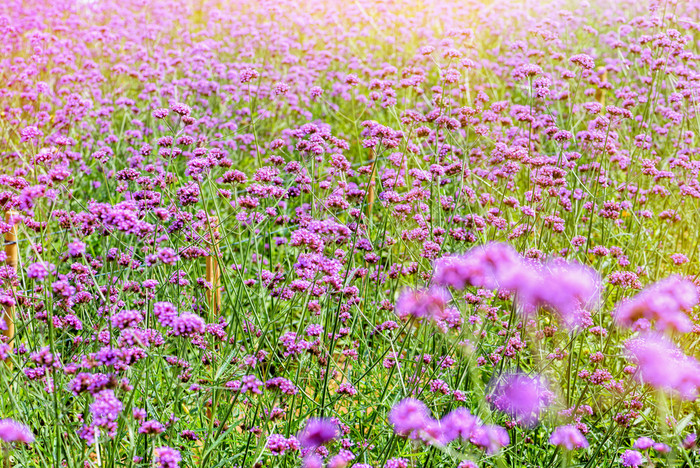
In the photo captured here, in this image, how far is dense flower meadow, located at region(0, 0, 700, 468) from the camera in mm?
2045

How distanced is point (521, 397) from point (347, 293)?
135 cm

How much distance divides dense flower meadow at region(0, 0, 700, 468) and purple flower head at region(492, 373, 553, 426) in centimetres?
1

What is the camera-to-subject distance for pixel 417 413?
185cm

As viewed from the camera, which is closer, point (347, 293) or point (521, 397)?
point (521, 397)

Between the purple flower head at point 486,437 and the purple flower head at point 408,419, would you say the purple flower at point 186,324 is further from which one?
the purple flower head at point 486,437

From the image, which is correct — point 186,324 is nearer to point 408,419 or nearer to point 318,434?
point 318,434

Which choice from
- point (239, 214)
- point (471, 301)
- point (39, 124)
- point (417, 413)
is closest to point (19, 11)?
point (39, 124)

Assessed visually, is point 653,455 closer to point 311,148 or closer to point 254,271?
point 311,148

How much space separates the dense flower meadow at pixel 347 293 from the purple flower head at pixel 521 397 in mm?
12

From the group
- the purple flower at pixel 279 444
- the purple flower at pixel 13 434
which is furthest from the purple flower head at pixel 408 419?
the purple flower at pixel 13 434

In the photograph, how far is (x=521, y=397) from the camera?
179 cm

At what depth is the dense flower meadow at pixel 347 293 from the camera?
2045 millimetres

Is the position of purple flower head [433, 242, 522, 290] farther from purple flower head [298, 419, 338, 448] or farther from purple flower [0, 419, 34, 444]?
purple flower [0, 419, 34, 444]

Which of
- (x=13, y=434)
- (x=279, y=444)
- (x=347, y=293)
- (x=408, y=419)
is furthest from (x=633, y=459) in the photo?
(x=13, y=434)
